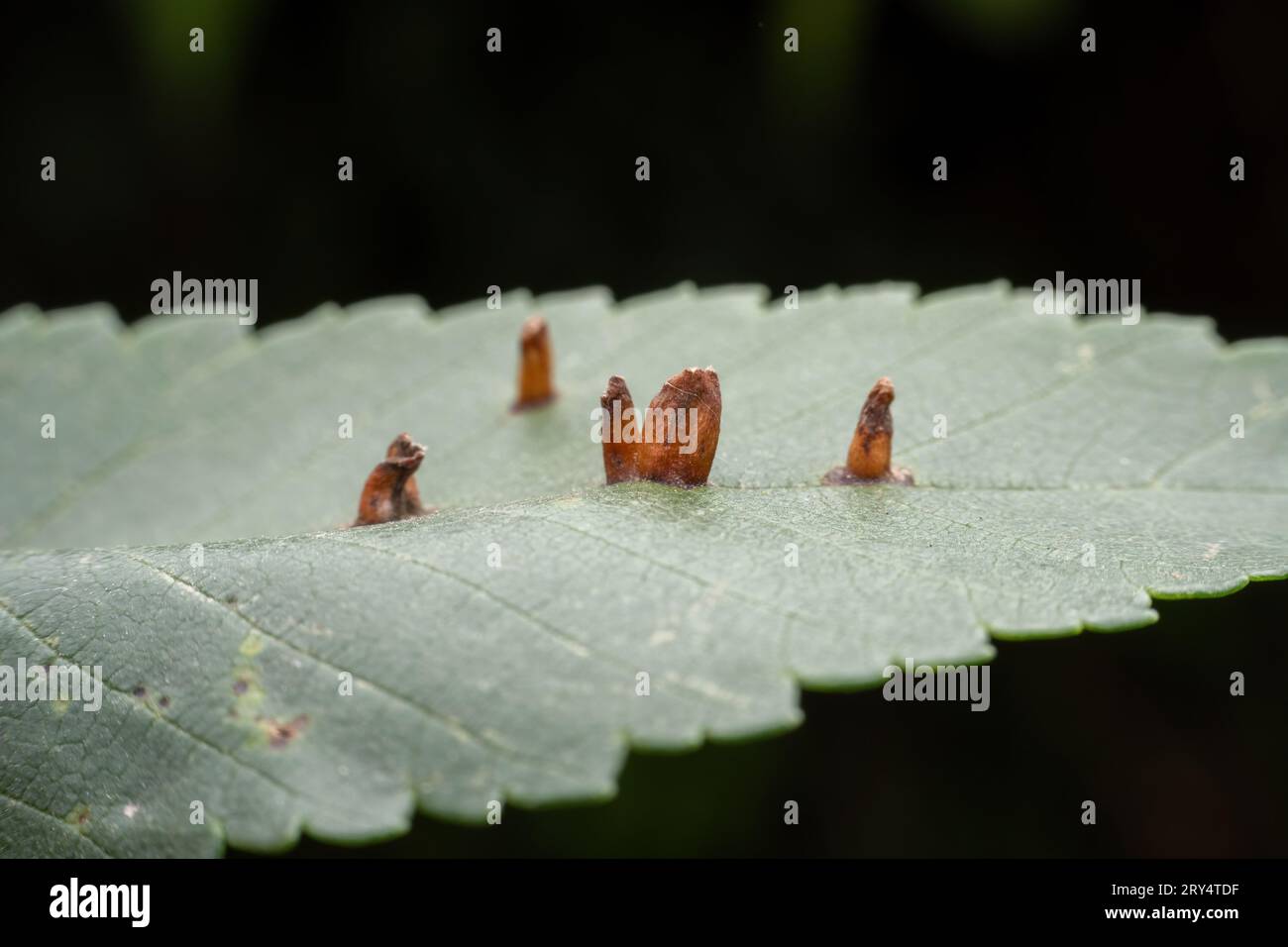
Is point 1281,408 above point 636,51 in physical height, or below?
below

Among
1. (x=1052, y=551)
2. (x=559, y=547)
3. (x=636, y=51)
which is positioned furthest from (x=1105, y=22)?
(x=559, y=547)

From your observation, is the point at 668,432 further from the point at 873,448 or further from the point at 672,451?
the point at 873,448

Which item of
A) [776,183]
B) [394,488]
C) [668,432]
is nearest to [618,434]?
[668,432]

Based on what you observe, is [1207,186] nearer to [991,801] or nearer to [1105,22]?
[1105,22]

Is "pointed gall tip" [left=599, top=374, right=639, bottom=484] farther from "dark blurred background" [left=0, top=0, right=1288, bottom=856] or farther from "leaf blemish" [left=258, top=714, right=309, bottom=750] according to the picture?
"dark blurred background" [left=0, top=0, right=1288, bottom=856]

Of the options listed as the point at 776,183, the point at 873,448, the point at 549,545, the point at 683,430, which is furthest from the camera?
the point at 776,183

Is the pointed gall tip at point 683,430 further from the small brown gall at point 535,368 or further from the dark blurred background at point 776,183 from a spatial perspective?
the dark blurred background at point 776,183
